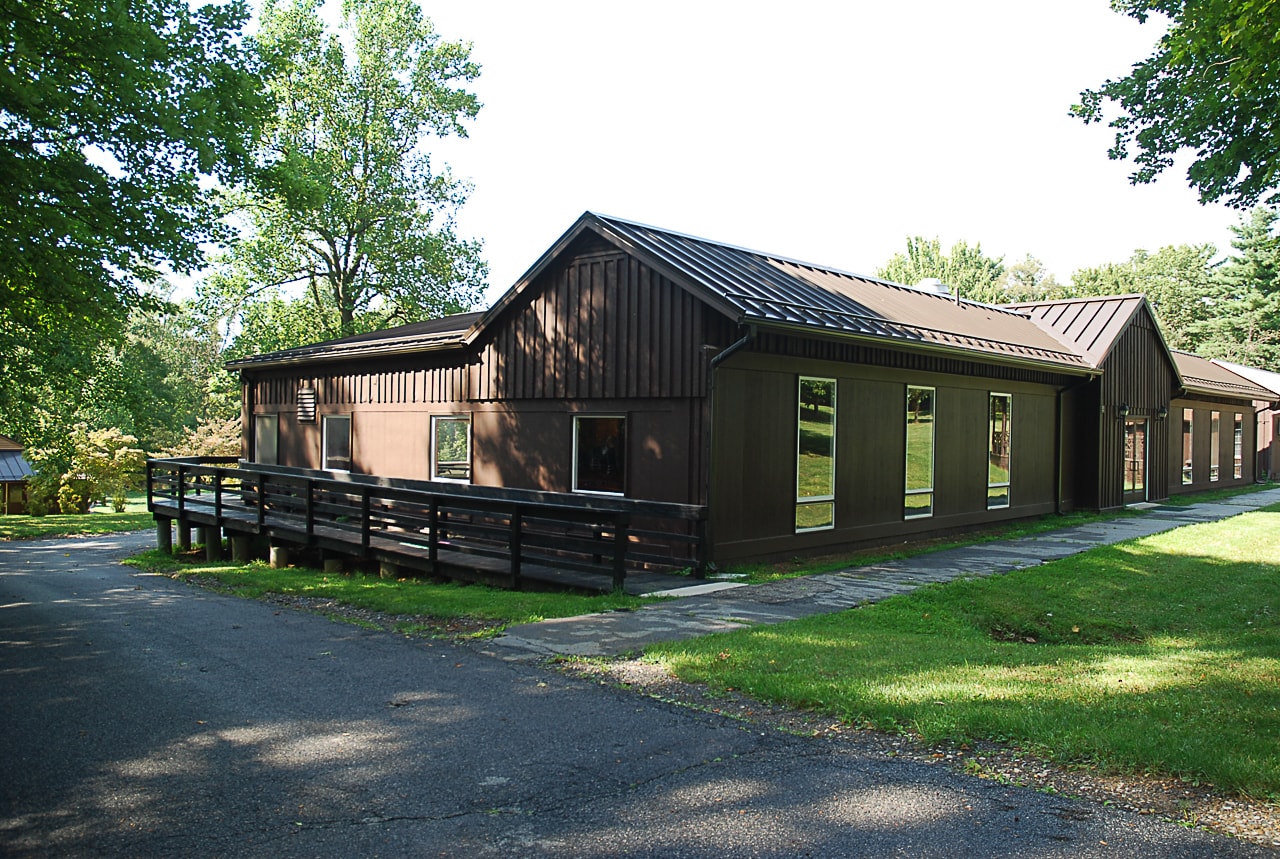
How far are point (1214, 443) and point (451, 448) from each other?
2481cm

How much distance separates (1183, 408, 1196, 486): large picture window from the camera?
2702 centimetres

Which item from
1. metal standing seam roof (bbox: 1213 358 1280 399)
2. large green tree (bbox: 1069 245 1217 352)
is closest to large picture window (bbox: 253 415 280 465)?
metal standing seam roof (bbox: 1213 358 1280 399)

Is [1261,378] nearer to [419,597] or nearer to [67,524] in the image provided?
[419,597]

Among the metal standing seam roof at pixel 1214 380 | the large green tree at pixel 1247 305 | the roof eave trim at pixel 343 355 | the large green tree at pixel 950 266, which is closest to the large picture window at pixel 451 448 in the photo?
the roof eave trim at pixel 343 355

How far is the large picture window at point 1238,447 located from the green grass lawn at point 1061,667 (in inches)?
868

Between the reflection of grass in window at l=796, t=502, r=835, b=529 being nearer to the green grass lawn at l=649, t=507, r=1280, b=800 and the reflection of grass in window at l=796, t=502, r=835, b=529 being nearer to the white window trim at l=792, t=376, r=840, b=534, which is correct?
the white window trim at l=792, t=376, r=840, b=534

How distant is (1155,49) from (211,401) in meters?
49.0

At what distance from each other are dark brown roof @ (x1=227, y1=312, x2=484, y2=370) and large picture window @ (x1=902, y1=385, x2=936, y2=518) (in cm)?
724

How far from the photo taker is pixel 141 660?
7.82 m

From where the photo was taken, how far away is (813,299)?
45.5ft

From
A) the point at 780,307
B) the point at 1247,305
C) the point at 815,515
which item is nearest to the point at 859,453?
the point at 815,515

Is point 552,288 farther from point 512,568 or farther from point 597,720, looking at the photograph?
point 597,720

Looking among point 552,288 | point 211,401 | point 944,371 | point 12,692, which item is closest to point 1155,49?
point 944,371

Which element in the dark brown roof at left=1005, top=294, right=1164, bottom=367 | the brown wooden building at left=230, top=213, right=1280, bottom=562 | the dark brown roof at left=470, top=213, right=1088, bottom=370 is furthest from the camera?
the dark brown roof at left=1005, top=294, right=1164, bottom=367
